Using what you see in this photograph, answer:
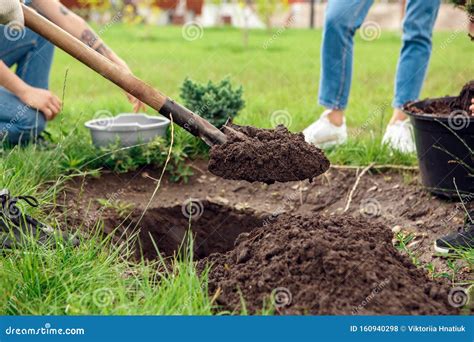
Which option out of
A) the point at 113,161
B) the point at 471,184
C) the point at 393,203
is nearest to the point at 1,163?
the point at 113,161

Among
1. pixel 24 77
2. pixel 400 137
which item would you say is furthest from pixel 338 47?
pixel 24 77

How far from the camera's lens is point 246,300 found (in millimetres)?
2238

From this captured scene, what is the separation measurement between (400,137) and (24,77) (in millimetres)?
2338

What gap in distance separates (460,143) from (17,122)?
248 centimetres

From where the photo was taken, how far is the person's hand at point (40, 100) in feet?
12.9

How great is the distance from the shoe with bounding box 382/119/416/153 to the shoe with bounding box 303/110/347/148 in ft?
0.88

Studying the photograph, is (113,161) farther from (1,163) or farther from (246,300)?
(246,300)

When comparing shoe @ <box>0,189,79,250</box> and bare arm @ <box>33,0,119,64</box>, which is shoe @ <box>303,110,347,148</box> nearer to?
bare arm @ <box>33,0,119,64</box>

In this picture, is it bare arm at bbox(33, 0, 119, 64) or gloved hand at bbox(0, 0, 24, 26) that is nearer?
gloved hand at bbox(0, 0, 24, 26)

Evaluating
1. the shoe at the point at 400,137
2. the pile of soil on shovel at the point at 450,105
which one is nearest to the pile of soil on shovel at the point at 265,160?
the pile of soil on shovel at the point at 450,105

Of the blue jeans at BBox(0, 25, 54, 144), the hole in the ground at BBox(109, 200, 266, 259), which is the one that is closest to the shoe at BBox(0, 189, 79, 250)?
the hole in the ground at BBox(109, 200, 266, 259)

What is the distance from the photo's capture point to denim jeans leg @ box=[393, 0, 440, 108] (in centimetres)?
411

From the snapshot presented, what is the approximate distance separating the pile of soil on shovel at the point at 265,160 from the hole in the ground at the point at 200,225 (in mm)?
833

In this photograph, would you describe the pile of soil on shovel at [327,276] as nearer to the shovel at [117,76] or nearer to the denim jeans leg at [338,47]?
the shovel at [117,76]
